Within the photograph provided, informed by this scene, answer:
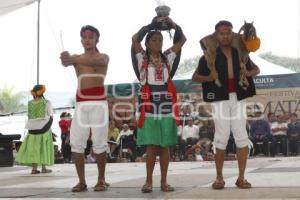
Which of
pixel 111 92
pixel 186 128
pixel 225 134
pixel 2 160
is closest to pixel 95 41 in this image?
pixel 225 134

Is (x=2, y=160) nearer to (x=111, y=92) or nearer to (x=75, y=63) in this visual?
(x=111, y=92)

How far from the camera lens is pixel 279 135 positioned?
13617mm

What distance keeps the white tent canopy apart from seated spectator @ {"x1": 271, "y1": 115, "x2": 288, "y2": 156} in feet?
22.3

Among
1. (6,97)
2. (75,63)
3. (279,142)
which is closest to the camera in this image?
(75,63)

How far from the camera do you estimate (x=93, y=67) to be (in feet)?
17.4

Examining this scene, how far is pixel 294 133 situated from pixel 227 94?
29.8ft

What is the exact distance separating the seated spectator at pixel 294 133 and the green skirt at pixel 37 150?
267 inches

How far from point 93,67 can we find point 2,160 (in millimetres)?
6822

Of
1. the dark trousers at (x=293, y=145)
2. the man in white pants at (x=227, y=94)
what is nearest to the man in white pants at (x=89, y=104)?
the man in white pants at (x=227, y=94)

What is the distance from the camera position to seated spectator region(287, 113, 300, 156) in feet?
44.2

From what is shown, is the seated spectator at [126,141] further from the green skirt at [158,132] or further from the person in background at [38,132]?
the green skirt at [158,132]

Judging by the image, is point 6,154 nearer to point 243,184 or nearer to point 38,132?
point 38,132

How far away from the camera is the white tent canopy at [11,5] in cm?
1230

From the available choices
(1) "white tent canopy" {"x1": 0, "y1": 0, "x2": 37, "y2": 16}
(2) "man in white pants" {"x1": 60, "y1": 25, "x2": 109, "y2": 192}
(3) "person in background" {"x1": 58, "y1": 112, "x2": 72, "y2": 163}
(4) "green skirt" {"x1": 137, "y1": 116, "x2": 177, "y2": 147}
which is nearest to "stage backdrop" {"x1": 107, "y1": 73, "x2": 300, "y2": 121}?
(3) "person in background" {"x1": 58, "y1": 112, "x2": 72, "y2": 163}
